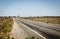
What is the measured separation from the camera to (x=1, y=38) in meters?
12.6

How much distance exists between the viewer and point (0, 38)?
12500 millimetres

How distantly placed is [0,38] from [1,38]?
12 centimetres
